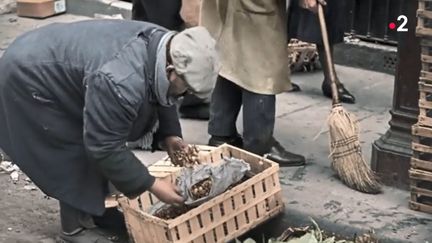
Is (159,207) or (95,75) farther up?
(95,75)

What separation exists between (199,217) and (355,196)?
104 cm

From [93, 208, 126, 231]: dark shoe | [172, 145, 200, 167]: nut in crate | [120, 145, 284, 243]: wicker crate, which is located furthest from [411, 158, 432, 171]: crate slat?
[93, 208, 126, 231]: dark shoe

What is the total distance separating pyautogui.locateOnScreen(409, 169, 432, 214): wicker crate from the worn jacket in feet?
4.04

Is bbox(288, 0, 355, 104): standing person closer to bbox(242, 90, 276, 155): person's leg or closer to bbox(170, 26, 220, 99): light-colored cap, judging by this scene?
bbox(242, 90, 276, 155): person's leg

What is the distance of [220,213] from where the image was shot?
4.29 meters

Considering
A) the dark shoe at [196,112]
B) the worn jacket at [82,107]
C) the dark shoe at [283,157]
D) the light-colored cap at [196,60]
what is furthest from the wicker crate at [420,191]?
the dark shoe at [196,112]

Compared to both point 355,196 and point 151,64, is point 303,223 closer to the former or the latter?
point 355,196

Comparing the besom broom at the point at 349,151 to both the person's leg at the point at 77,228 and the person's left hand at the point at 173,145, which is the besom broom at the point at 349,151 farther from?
the person's leg at the point at 77,228

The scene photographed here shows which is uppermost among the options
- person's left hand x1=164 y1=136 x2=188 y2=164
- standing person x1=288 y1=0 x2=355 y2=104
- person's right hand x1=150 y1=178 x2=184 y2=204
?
standing person x1=288 y1=0 x2=355 y2=104

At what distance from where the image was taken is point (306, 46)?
6.85 meters

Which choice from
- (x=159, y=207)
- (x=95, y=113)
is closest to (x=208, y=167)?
(x=159, y=207)

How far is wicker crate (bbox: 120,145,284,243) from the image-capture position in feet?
13.5

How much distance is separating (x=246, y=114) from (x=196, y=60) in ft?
4.87

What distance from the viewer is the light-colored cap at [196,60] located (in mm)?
3580
